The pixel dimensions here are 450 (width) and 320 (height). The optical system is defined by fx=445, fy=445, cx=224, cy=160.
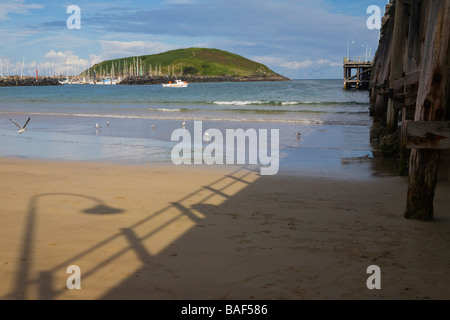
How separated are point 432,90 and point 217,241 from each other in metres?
3.15

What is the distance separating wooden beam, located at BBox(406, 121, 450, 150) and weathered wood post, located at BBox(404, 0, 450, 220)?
0.4 inches

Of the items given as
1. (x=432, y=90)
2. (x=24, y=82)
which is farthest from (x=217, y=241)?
(x=24, y=82)

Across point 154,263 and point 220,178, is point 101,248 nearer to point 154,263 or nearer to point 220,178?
point 154,263

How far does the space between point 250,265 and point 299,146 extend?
36.5 feet

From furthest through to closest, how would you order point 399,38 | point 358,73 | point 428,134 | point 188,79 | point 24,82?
point 188,79, point 24,82, point 358,73, point 399,38, point 428,134

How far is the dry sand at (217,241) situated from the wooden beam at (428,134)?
3.74 ft

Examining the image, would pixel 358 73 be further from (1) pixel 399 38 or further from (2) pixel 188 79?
(2) pixel 188 79

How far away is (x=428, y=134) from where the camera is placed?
5.28 m

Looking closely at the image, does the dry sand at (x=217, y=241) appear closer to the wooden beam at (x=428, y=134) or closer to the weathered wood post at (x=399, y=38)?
the wooden beam at (x=428, y=134)

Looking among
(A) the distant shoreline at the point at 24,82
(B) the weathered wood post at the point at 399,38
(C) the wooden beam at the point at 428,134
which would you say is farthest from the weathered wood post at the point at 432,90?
(A) the distant shoreline at the point at 24,82

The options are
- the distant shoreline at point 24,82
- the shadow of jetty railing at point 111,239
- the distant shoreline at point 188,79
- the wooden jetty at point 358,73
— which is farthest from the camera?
the distant shoreline at point 188,79

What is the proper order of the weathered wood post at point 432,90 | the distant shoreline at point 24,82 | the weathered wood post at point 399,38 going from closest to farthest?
the weathered wood post at point 432,90, the weathered wood post at point 399,38, the distant shoreline at point 24,82

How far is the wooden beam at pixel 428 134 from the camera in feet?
17.1
